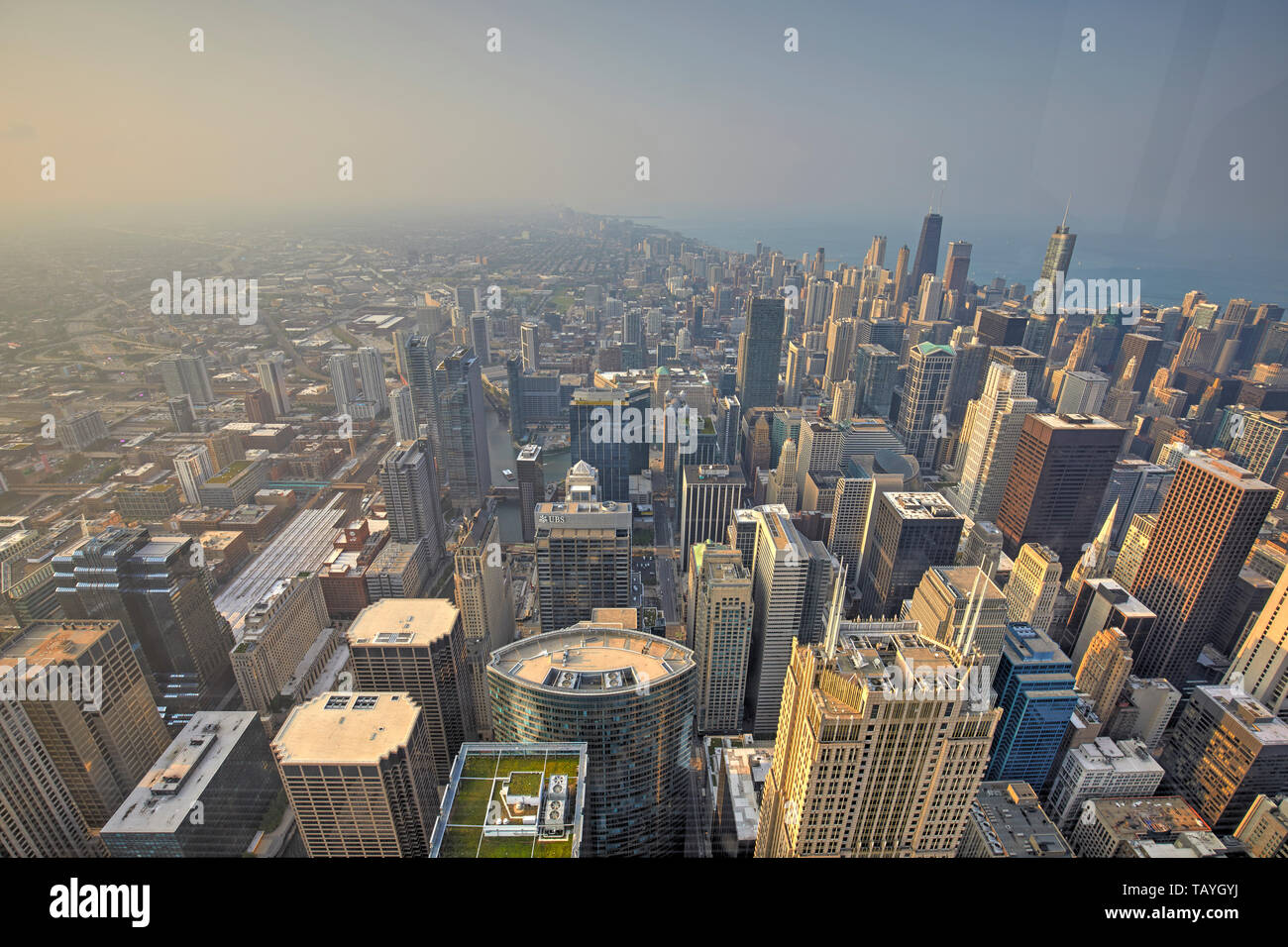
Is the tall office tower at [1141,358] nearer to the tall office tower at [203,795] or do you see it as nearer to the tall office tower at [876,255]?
the tall office tower at [876,255]

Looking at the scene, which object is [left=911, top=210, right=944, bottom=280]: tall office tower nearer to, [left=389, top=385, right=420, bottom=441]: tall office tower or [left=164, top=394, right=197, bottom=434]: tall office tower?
[left=389, top=385, right=420, bottom=441]: tall office tower

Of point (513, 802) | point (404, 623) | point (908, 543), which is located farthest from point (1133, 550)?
point (404, 623)

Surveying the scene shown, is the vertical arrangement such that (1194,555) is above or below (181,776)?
above

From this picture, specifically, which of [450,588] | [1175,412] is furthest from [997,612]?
[1175,412]

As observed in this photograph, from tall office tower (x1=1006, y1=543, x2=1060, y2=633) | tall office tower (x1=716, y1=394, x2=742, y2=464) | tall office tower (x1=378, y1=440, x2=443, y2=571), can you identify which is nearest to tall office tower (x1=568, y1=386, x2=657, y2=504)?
tall office tower (x1=716, y1=394, x2=742, y2=464)

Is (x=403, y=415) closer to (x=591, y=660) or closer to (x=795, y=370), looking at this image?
(x=591, y=660)
